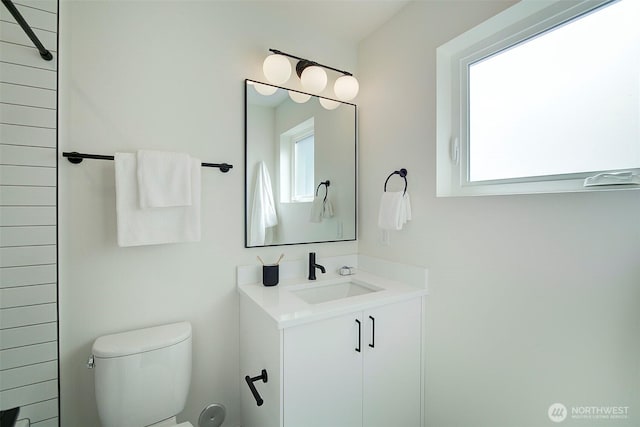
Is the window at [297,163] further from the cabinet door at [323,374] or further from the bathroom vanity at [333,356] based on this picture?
the cabinet door at [323,374]

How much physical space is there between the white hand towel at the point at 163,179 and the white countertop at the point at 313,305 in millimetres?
590

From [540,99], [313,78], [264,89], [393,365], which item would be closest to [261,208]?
[264,89]

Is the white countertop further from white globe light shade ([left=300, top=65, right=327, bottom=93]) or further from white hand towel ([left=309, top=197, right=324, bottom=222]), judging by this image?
white globe light shade ([left=300, top=65, right=327, bottom=93])

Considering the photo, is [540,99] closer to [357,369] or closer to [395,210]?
[395,210]

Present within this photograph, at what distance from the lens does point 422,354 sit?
146 cm

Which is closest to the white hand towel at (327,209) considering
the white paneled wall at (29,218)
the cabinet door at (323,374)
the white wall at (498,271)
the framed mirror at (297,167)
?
the framed mirror at (297,167)

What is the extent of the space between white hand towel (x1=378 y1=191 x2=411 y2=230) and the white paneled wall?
150 cm

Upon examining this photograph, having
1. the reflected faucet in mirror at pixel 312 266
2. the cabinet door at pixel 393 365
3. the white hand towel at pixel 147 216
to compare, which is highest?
the white hand towel at pixel 147 216

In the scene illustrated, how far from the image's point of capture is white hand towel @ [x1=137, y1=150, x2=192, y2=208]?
116 cm

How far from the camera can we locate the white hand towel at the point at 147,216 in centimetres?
114

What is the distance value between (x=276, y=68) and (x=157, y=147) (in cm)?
76

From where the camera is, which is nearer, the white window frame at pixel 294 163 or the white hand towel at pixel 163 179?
the white hand towel at pixel 163 179

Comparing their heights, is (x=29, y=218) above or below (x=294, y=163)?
below

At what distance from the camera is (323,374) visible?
1.14 m
